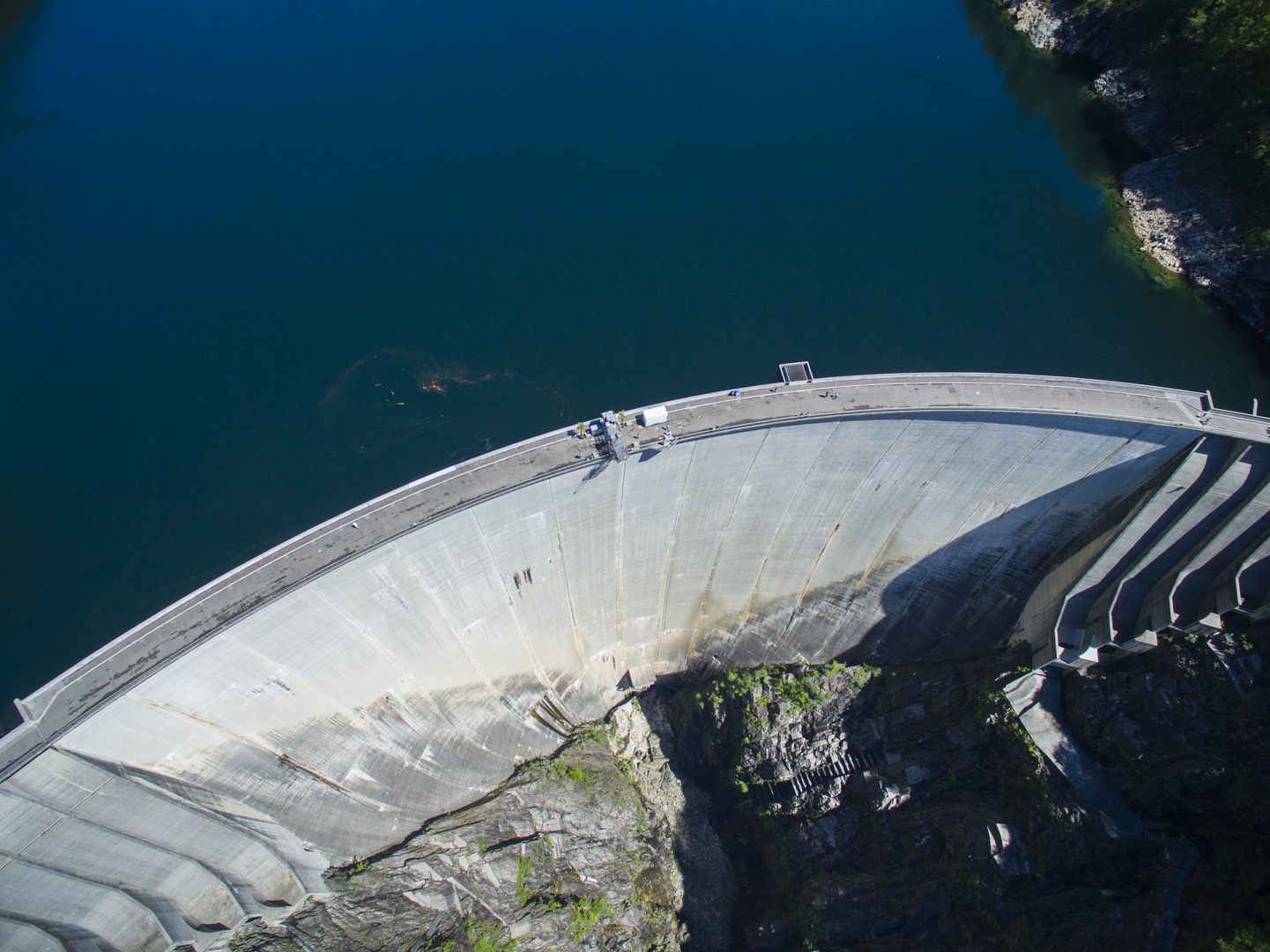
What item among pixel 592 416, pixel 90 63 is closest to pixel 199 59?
pixel 90 63

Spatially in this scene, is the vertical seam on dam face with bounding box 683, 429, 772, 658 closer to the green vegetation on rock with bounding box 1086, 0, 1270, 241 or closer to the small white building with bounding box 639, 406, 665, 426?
the small white building with bounding box 639, 406, 665, 426

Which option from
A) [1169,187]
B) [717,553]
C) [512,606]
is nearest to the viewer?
[512,606]

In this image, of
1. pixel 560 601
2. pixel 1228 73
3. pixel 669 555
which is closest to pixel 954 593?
pixel 669 555

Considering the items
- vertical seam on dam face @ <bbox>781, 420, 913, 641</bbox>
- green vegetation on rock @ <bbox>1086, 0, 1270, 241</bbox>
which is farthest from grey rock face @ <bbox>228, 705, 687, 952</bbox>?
green vegetation on rock @ <bbox>1086, 0, 1270, 241</bbox>

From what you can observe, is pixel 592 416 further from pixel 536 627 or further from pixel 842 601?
pixel 842 601

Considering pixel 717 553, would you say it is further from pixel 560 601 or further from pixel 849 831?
pixel 849 831

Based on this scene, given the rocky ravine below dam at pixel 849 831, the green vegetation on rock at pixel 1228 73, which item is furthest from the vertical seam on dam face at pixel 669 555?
the green vegetation on rock at pixel 1228 73
